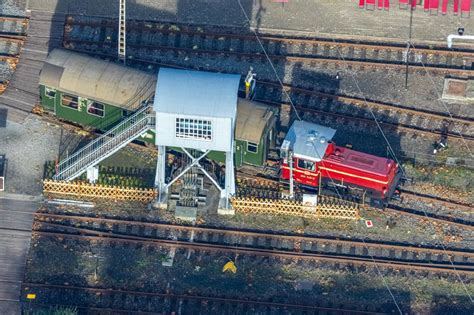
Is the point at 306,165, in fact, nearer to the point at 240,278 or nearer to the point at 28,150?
the point at 240,278

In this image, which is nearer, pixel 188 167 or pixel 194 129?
pixel 194 129

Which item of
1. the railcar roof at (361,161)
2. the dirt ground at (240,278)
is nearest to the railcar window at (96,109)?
the dirt ground at (240,278)

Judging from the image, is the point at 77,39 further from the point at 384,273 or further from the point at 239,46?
the point at 384,273

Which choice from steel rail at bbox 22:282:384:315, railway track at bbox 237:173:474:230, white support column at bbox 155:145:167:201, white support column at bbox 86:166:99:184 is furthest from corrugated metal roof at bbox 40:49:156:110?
steel rail at bbox 22:282:384:315

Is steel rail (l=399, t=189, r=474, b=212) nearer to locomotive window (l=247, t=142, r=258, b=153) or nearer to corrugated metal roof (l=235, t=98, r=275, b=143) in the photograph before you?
locomotive window (l=247, t=142, r=258, b=153)

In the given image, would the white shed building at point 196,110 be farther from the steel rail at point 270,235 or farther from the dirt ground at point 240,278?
the dirt ground at point 240,278

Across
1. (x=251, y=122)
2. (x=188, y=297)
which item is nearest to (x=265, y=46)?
(x=251, y=122)

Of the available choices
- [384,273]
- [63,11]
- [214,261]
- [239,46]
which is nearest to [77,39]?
[63,11]
